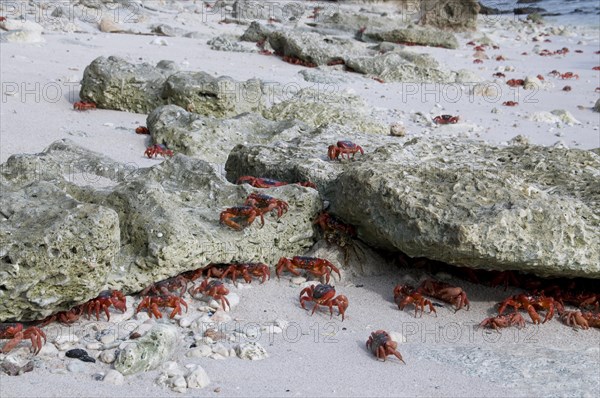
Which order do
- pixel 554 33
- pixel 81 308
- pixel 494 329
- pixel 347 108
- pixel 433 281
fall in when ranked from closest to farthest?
pixel 81 308 → pixel 494 329 → pixel 433 281 → pixel 347 108 → pixel 554 33

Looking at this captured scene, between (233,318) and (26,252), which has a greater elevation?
(26,252)

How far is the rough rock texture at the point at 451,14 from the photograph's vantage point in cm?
2411

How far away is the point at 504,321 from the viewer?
472cm

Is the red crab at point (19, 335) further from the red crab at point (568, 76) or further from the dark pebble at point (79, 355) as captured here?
the red crab at point (568, 76)

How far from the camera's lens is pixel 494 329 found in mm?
4746

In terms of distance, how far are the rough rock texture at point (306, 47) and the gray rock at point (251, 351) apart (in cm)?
1096

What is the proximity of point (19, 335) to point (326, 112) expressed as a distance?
660 centimetres

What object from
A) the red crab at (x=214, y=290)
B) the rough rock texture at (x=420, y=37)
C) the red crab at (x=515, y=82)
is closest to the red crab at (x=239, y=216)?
the red crab at (x=214, y=290)

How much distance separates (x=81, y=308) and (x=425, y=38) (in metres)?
16.8

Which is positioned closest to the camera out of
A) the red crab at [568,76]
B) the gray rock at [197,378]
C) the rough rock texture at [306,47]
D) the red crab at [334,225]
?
the gray rock at [197,378]

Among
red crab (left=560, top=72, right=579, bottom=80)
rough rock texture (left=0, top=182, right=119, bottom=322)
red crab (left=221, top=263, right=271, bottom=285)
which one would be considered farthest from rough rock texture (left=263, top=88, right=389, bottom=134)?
red crab (left=560, top=72, right=579, bottom=80)

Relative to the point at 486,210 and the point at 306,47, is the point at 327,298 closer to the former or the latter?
the point at 486,210

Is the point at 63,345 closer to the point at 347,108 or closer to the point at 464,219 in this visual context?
→ the point at 464,219

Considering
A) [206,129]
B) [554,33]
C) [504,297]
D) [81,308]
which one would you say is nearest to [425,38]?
[554,33]
